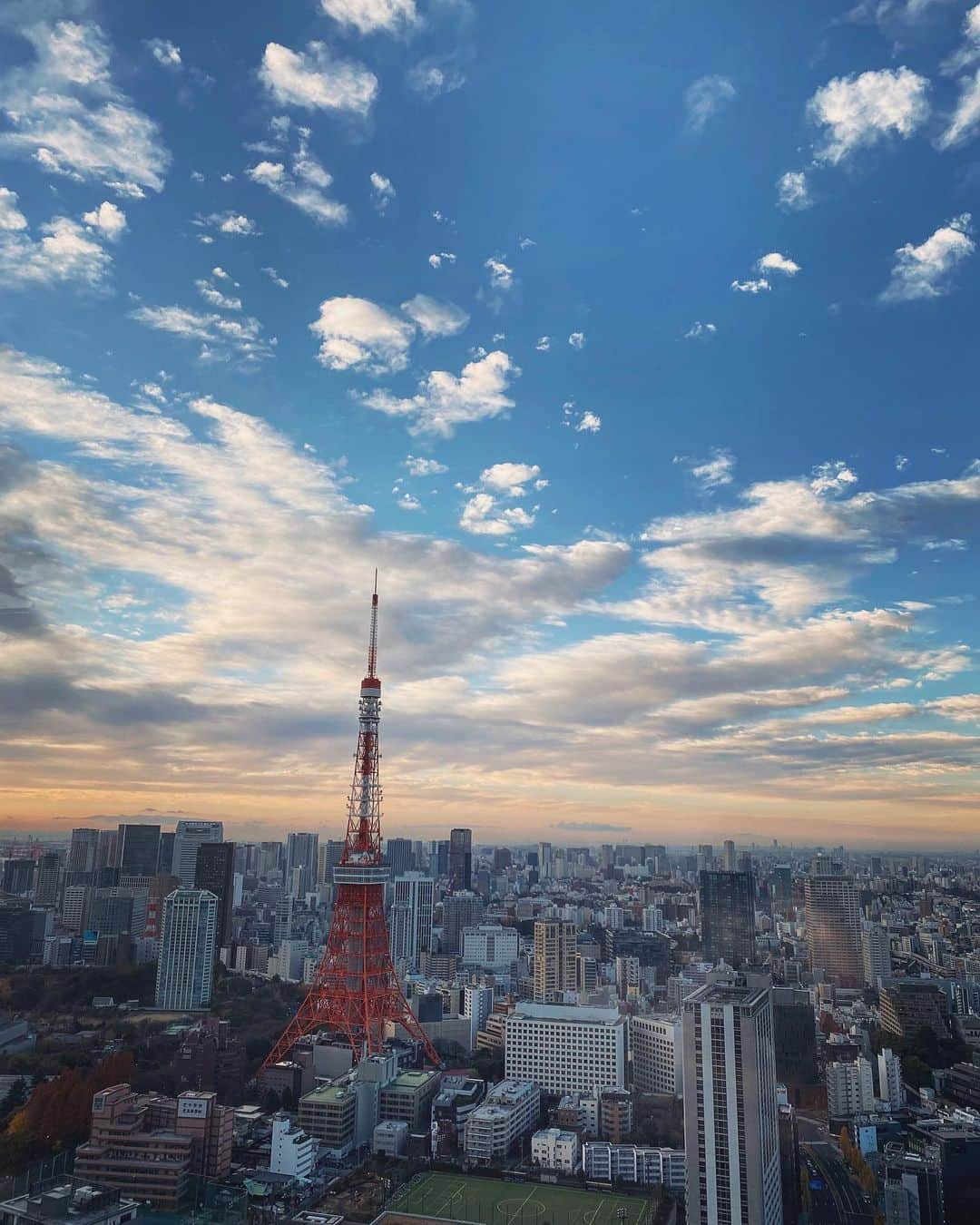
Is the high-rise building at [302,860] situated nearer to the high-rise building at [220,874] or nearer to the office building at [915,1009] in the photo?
the high-rise building at [220,874]

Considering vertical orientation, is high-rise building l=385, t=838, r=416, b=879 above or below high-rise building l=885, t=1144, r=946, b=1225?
above

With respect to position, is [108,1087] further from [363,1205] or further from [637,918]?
[637,918]

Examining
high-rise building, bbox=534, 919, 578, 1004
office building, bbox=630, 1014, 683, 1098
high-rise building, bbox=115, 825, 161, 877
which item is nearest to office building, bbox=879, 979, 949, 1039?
office building, bbox=630, 1014, 683, 1098

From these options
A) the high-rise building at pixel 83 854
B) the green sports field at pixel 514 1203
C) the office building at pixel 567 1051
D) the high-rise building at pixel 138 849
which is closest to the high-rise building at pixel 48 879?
the high-rise building at pixel 83 854

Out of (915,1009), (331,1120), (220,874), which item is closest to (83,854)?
(220,874)

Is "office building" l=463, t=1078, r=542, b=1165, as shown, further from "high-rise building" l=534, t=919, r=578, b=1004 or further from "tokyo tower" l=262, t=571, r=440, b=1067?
"high-rise building" l=534, t=919, r=578, b=1004
